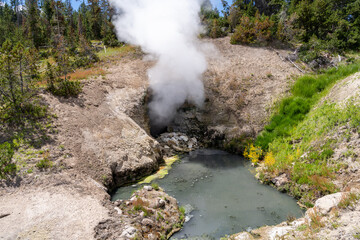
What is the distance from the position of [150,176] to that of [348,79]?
49.3 feet

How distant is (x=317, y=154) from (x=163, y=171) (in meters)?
9.07

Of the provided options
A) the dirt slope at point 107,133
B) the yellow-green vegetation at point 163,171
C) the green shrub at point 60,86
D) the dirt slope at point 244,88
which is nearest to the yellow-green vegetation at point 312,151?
the dirt slope at point 244,88

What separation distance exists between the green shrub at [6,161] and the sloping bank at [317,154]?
10.1 m

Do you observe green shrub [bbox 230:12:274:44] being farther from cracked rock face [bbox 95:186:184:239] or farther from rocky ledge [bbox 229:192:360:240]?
rocky ledge [bbox 229:192:360:240]

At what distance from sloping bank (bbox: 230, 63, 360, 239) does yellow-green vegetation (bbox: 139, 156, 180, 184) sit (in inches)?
218

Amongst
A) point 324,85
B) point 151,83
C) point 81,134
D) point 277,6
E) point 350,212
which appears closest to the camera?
point 350,212

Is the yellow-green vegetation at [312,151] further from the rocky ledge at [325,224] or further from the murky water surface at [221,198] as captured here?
the rocky ledge at [325,224]

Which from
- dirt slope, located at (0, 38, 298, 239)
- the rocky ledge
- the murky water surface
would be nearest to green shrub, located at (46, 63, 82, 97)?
dirt slope, located at (0, 38, 298, 239)

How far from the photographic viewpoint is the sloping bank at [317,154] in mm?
8203

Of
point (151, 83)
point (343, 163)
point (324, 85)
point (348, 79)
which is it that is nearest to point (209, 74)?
point (151, 83)

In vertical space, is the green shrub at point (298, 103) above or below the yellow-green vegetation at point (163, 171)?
above

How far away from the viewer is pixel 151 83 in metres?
21.7

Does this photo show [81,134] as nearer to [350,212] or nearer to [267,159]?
[267,159]

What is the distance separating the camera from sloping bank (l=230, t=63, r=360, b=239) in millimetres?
8203
